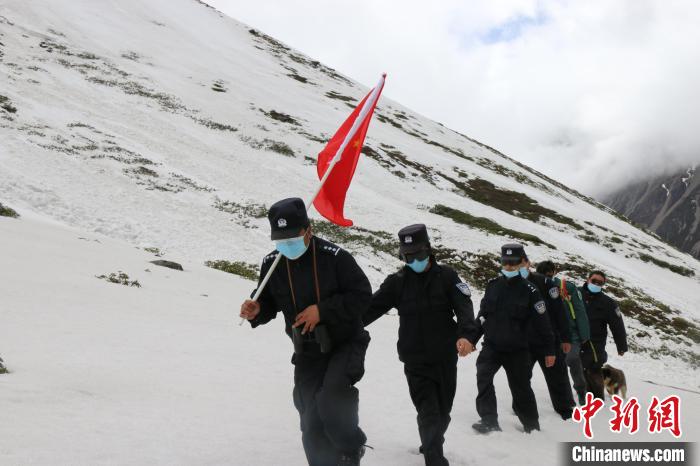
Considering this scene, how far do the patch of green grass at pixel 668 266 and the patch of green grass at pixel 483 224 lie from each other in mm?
12917

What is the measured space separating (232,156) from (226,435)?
31.9m

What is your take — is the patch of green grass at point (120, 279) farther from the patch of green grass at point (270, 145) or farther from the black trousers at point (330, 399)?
the patch of green grass at point (270, 145)

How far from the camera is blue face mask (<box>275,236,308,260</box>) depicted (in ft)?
13.5

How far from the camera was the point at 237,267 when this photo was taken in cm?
1814

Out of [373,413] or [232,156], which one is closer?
[373,413]

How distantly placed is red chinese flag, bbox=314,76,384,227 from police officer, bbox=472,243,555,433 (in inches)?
97.0

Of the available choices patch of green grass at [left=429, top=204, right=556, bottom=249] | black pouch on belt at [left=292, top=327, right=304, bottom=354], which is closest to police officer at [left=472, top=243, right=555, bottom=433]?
black pouch on belt at [left=292, top=327, right=304, bottom=354]

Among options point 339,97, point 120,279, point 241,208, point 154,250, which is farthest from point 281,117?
point 120,279

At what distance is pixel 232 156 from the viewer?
3494 centimetres

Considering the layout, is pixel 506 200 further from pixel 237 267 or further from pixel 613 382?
pixel 613 382

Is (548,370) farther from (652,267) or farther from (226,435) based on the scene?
(652,267)

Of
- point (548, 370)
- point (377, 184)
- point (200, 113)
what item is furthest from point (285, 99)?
point (548, 370)

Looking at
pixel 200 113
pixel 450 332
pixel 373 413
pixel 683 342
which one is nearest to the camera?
pixel 450 332

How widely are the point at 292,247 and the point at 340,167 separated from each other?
6.20 ft
